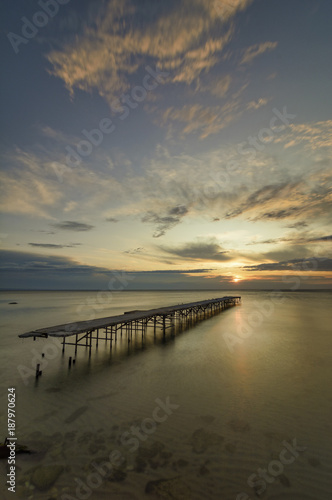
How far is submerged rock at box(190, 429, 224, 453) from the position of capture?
8.27 m

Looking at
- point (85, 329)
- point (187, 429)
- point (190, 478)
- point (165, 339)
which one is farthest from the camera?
point (165, 339)

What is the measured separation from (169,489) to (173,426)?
3.05 m

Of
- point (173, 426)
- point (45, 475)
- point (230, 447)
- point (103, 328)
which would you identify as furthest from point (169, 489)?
point (103, 328)

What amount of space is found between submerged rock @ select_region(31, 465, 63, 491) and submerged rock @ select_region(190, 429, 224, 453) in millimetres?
4407

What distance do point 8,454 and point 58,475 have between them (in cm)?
213

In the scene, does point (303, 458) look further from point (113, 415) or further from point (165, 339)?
point (165, 339)

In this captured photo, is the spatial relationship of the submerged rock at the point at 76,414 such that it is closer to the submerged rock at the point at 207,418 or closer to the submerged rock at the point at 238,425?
the submerged rock at the point at 207,418

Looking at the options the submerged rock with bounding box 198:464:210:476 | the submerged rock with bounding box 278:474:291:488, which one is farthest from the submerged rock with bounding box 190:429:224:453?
the submerged rock with bounding box 278:474:291:488

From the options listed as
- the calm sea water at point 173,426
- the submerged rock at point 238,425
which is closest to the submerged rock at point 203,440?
the calm sea water at point 173,426

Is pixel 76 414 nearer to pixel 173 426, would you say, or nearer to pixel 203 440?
pixel 173 426

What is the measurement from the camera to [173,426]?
960cm

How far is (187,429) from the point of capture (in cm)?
938

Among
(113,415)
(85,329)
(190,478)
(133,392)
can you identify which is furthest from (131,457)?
(85,329)

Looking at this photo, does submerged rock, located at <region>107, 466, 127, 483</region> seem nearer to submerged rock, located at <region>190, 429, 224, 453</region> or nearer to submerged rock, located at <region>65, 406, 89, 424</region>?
submerged rock, located at <region>190, 429, 224, 453</region>
